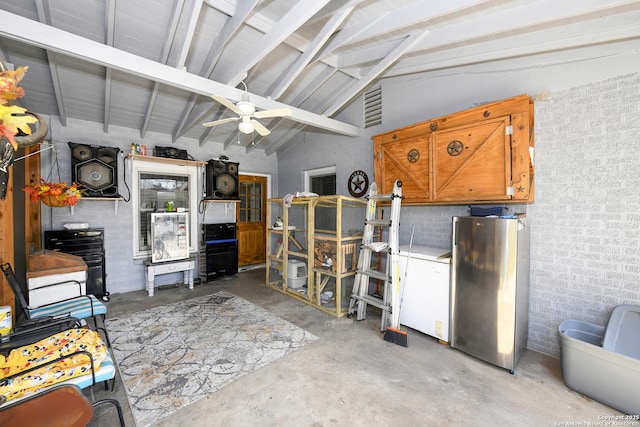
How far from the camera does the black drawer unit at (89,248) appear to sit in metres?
3.90

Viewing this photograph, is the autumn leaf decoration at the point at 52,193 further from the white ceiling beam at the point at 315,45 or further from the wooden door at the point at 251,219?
the wooden door at the point at 251,219

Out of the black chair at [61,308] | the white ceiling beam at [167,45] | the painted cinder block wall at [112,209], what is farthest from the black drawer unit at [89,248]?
the white ceiling beam at [167,45]

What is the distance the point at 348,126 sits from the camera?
4.54m

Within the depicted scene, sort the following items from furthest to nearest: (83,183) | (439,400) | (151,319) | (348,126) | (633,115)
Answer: (348,126), (83,183), (151,319), (633,115), (439,400)

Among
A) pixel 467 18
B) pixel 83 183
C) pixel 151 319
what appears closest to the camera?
pixel 467 18

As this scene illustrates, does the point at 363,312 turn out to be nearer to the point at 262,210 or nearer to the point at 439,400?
the point at 439,400

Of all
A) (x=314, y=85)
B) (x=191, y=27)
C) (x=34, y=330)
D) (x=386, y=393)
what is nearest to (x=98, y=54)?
(x=191, y=27)

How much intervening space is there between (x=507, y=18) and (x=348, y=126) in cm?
243

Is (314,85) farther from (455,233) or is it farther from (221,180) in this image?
(455,233)

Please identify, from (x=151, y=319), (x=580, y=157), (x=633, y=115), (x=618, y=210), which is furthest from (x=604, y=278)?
(x=151, y=319)

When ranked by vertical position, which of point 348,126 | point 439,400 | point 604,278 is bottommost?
point 439,400

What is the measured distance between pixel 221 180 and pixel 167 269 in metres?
1.93

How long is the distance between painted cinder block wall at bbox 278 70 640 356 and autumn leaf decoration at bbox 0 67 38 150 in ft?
12.5

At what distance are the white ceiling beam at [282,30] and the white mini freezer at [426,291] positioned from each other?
2.66 metres
